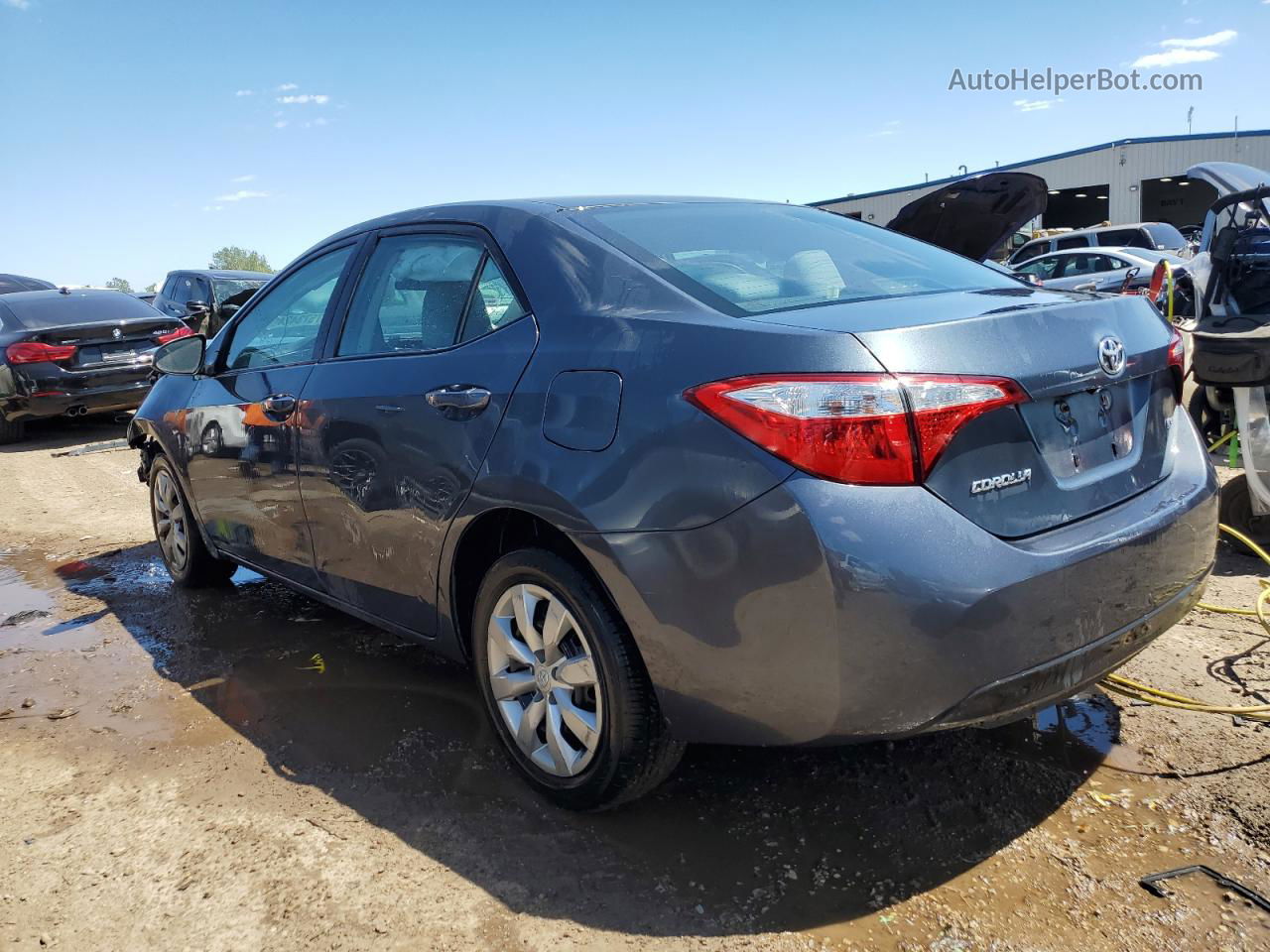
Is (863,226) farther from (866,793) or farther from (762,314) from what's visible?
(866,793)

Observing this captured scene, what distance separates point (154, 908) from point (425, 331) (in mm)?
1779

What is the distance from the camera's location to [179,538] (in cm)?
513

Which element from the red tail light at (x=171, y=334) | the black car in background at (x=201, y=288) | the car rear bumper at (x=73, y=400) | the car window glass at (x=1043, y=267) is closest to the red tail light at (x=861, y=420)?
the car rear bumper at (x=73, y=400)

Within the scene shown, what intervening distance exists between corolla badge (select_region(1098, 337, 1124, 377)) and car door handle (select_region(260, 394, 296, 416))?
2695 millimetres

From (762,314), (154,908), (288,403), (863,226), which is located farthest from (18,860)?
(863,226)

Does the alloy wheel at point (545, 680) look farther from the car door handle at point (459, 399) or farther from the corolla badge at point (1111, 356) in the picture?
the corolla badge at point (1111, 356)

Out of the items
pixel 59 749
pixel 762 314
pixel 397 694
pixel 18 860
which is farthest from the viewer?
pixel 397 694

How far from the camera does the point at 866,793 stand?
2.87m

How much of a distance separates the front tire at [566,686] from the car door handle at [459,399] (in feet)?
1.43

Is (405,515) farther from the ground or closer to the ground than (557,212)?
closer to the ground

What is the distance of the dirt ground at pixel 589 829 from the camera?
7.72 feet

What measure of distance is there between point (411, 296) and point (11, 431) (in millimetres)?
9829

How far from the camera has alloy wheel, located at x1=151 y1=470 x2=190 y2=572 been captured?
505 centimetres

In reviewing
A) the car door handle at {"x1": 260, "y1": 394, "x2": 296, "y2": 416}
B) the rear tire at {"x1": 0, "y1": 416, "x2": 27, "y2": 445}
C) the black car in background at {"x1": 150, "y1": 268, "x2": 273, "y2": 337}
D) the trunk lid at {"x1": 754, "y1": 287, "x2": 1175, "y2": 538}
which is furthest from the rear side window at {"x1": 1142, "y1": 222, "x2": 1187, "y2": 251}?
the car door handle at {"x1": 260, "y1": 394, "x2": 296, "y2": 416}
